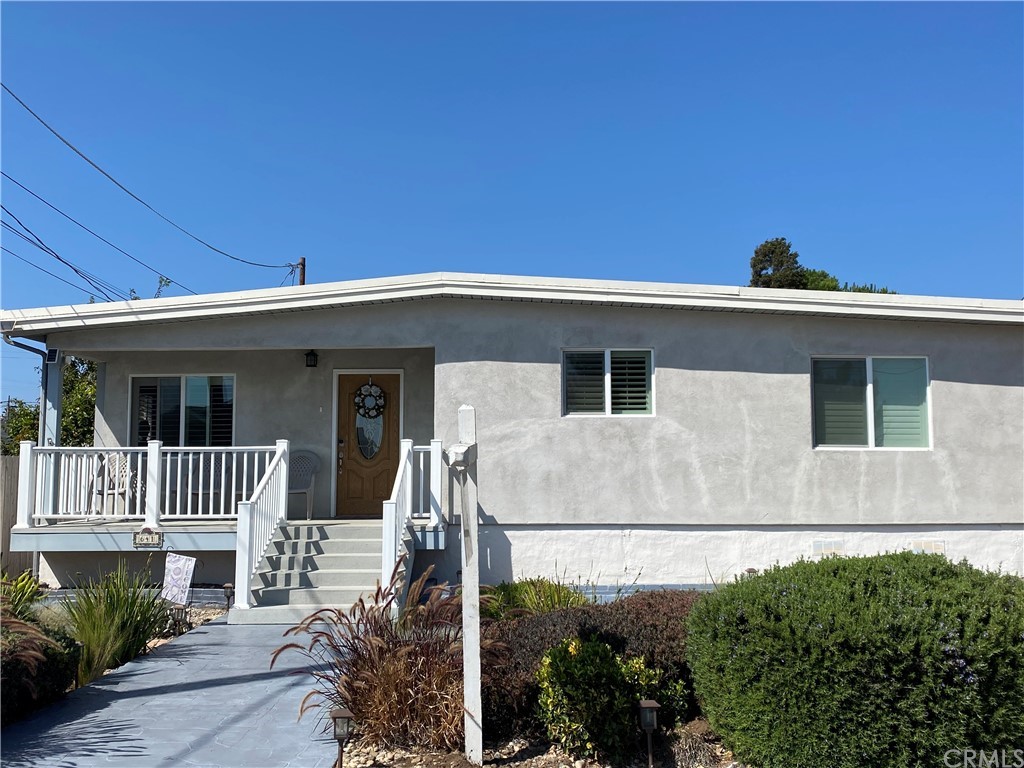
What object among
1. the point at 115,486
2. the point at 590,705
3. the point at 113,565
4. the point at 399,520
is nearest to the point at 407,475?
the point at 399,520

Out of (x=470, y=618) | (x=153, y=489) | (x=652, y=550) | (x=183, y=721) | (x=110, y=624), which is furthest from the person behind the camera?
(x=652, y=550)

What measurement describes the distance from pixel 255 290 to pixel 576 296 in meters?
4.36

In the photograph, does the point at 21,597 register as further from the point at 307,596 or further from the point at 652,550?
the point at 652,550

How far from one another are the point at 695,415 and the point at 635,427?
2.79 feet

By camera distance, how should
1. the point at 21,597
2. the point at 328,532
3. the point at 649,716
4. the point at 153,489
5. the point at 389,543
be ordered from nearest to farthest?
the point at 649,716
the point at 21,597
the point at 389,543
the point at 153,489
the point at 328,532

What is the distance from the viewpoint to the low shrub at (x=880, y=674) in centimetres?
461

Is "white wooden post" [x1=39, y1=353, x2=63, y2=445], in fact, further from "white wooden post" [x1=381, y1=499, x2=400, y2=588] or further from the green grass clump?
"white wooden post" [x1=381, y1=499, x2=400, y2=588]

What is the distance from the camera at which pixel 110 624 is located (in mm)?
7602

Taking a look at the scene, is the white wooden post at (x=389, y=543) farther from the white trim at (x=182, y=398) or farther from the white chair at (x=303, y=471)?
the white trim at (x=182, y=398)

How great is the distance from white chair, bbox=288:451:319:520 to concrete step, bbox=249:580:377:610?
9.31 ft

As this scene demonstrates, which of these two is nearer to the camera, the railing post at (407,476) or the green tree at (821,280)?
the railing post at (407,476)

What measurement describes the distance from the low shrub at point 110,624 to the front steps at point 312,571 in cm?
121

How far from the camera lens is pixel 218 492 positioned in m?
12.4

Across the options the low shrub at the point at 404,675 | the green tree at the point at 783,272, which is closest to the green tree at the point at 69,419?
the low shrub at the point at 404,675
